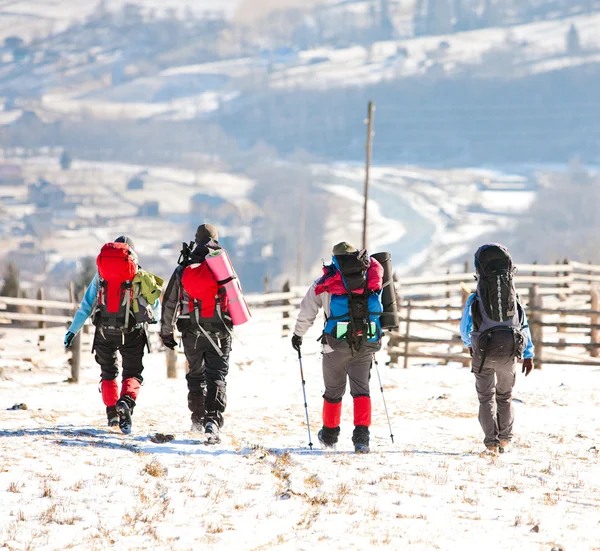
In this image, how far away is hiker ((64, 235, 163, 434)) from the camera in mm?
7664

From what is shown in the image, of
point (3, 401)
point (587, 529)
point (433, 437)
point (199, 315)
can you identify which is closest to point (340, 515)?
point (587, 529)

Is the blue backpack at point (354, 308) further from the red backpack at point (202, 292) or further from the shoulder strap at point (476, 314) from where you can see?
the red backpack at point (202, 292)

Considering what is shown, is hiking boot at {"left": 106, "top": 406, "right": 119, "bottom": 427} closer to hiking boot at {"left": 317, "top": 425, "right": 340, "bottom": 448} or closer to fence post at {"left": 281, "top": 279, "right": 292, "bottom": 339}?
hiking boot at {"left": 317, "top": 425, "right": 340, "bottom": 448}

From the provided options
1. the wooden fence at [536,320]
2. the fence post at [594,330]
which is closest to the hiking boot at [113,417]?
the wooden fence at [536,320]

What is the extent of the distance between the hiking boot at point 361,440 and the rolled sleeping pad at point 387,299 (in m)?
0.87

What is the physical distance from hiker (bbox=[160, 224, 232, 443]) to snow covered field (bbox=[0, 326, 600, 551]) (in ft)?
1.47

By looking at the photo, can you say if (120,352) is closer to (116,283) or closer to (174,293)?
(116,283)

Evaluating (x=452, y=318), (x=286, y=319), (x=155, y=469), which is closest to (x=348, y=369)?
(x=155, y=469)

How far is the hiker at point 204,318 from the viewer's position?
24.5 ft

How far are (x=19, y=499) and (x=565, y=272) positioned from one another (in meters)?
21.9

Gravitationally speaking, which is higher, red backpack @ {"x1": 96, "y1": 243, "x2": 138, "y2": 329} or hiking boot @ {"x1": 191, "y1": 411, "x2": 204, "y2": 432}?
red backpack @ {"x1": 96, "y1": 243, "x2": 138, "y2": 329}

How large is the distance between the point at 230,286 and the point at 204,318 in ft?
1.11

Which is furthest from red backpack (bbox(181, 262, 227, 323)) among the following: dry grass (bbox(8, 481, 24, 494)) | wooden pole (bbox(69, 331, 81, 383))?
wooden pole (bbox(69, 331, 81, 383))

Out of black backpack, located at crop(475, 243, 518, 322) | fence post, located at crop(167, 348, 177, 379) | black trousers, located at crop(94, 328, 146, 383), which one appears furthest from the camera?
fence post, located at crop(167, 348, 177, 379)
